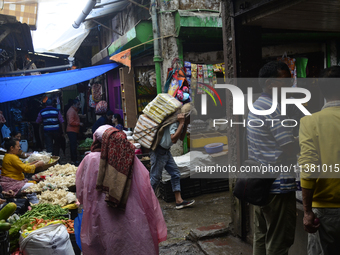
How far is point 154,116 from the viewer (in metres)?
5.27

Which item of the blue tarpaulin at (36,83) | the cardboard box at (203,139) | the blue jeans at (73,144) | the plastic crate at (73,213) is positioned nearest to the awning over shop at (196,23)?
the cardboard box at (203,139)

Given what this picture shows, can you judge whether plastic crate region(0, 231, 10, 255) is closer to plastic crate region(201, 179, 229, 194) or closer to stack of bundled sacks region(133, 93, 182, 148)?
stack of bundled sacks region(133, 93, 182, 148)

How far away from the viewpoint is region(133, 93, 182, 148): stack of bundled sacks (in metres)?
5.23

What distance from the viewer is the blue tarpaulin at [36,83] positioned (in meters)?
7.20

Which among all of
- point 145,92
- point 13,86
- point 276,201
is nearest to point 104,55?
point 145,92

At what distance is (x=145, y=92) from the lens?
348 inches

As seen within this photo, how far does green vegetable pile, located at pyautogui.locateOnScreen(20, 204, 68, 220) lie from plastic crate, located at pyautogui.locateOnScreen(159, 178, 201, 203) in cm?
238

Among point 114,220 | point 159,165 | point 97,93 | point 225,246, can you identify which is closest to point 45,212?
point 114,220

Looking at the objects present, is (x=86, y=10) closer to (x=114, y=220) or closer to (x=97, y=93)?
(x=97, y=93)

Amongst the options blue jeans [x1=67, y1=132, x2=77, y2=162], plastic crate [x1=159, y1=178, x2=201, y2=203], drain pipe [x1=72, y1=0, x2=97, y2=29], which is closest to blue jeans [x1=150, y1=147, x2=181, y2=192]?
plastic crate [x1=159, y1=178, x2=201, y2=203]

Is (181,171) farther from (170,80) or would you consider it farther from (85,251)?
(85,251)

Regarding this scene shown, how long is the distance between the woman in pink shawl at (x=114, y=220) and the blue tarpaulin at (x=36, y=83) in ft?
16.2

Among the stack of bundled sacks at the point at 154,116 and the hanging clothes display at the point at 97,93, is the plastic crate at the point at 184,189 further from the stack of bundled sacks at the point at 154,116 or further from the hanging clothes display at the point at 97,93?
the hanging clothes display at the point at 97,93

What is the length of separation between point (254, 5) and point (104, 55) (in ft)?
26.9
